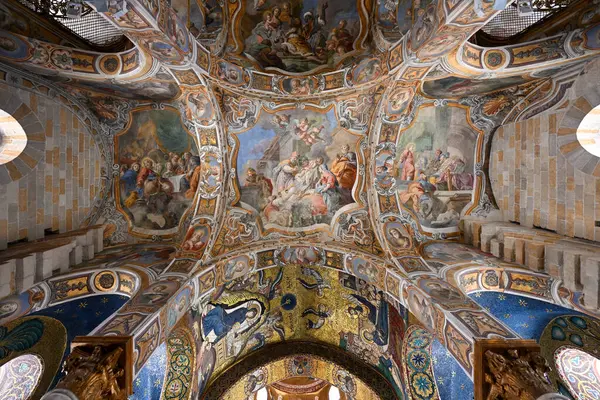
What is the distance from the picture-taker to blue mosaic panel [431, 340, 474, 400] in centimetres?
884

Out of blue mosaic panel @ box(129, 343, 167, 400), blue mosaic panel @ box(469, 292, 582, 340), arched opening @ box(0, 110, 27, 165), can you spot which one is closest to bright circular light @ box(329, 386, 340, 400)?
blue mosaic panel @ box(129, 343, 167, 400)

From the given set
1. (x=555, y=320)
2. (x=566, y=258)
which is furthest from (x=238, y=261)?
(x=555, y=320)

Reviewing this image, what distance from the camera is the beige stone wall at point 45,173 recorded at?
730 centimetres

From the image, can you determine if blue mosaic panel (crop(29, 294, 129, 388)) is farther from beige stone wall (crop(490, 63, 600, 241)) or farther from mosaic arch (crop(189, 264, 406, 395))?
beige stone wall (crop(490, 63, 600, 241))

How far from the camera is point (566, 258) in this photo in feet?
20.7

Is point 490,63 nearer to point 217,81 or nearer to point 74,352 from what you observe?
point 217,81

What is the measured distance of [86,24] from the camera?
8.96m

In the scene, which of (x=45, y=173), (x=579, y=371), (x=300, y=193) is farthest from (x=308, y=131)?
(x=579, y=371)

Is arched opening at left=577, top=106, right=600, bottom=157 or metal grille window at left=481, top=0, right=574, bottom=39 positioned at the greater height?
metal grille window at left=481, top=0, right=574, bottom=39

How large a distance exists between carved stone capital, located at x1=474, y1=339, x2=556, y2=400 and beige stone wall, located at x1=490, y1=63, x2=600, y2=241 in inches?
143

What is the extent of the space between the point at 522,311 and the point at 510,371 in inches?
160

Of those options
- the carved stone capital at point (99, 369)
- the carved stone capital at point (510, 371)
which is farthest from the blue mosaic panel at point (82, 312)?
the carved stone capital at point (510, 371)

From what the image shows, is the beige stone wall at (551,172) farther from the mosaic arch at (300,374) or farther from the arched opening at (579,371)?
the mosaic arch at (300,374)

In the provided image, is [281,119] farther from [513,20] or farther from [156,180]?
[513,20]
